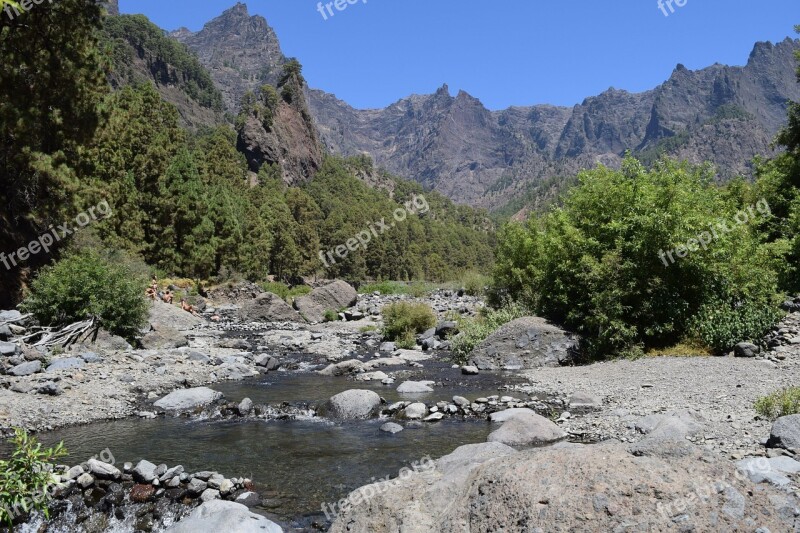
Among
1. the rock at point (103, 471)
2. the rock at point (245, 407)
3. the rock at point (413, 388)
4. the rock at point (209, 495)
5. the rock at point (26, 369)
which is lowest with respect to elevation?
the rock at point (413, 388)

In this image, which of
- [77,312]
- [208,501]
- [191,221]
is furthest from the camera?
[191,221]

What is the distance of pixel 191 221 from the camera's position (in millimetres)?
43812

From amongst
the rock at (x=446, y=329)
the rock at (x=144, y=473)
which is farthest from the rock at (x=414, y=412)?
the rock at (x=446, y=329)

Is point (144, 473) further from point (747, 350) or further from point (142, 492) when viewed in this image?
point (747, 350)

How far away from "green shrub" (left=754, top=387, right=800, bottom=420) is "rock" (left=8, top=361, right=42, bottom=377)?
1548 centimetres

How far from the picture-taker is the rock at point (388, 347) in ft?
78.2

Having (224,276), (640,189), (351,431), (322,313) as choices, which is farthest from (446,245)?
(351,431)

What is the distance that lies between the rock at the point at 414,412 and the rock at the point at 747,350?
30.8 ft

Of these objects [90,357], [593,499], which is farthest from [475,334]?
[593,499]

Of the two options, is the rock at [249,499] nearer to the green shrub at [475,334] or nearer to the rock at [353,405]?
the rock at [353,405]

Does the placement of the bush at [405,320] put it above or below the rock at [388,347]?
above

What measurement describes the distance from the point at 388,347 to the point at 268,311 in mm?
13396

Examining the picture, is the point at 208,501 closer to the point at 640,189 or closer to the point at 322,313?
the point at 640,189

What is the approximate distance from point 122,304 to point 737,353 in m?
19.2
